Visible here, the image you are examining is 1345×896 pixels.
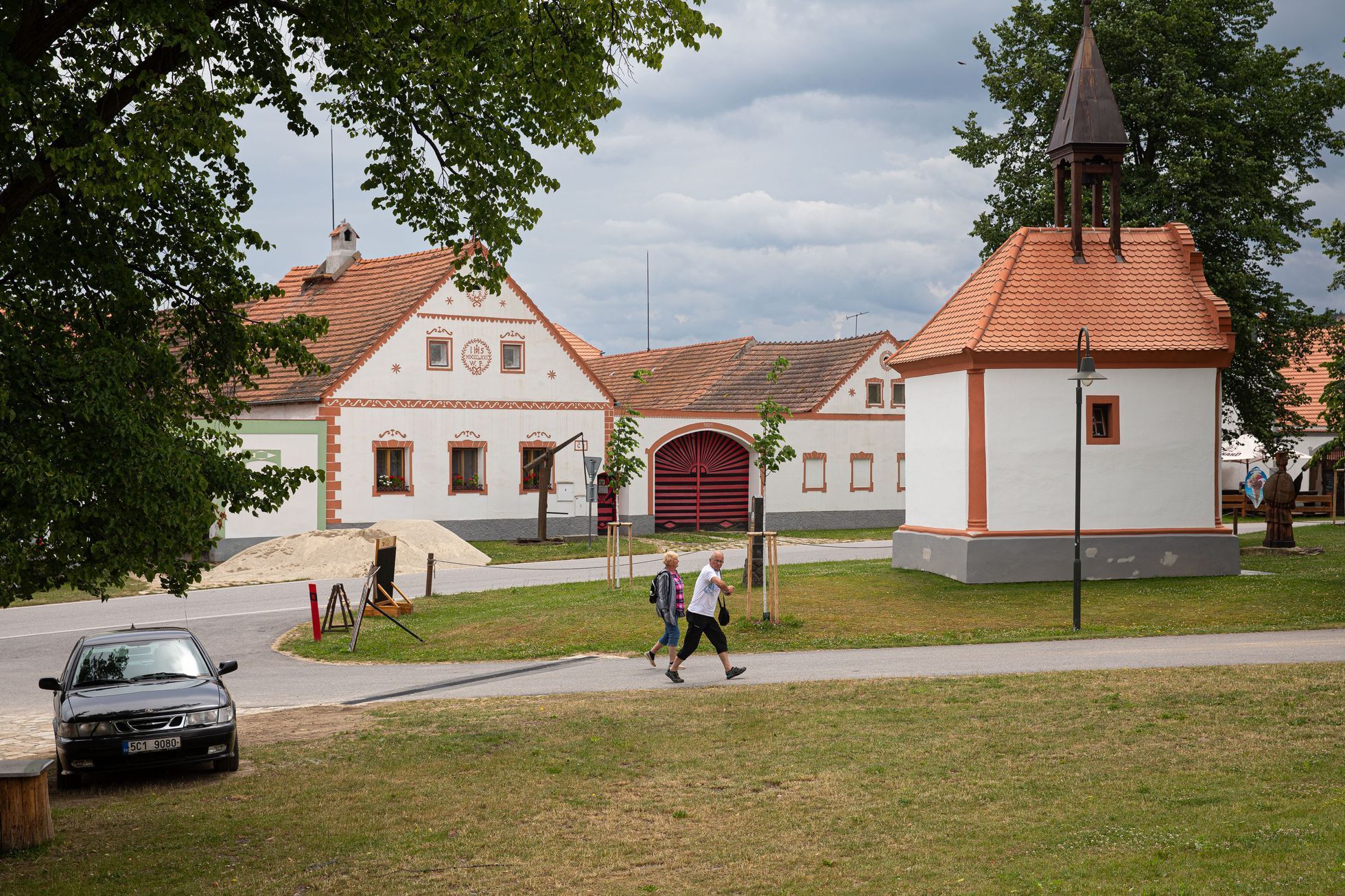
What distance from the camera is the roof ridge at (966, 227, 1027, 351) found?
26.2 metres

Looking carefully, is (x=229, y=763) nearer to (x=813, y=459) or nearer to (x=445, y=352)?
(x=445, y=352)

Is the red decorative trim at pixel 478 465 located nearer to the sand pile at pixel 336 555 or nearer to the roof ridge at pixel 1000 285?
the sand pile at pixel 336 555

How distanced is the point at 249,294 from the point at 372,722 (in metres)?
4.93

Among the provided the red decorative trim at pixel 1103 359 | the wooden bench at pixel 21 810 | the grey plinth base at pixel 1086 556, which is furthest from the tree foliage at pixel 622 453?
the wooden bench at pixel 21 810

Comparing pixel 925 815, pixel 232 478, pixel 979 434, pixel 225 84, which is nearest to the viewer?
pixel 925 815

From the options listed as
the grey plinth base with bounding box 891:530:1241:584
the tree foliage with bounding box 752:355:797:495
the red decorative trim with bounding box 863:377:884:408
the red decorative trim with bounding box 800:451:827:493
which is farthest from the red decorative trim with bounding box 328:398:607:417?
the grey plinth base with bounding box 891:530:1241:584

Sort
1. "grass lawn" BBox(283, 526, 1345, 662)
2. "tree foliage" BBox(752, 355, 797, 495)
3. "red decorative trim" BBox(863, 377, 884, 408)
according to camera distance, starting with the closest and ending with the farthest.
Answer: "grass lawn" BBox(283, 526, 1345, 662), "tree foliage" BBox(752, 355, 797, 495), "red decorative trim" BBox(863, 377, 884, 408)

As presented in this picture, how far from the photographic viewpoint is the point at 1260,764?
432 inches

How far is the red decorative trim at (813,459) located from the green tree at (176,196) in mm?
33086

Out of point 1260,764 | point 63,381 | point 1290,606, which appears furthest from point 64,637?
point 1290,606

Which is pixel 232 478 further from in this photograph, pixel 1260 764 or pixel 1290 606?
pixel 1290 606

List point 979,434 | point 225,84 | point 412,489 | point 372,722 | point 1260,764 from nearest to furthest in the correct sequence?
point 1260,764, point 225,84, point 372,722, point 979,434, point 412,489

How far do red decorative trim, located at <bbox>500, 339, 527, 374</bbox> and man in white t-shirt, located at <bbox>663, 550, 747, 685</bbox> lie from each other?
2443cm

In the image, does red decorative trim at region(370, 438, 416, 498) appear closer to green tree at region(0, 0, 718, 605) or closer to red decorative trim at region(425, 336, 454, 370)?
red decorative trim at region(425, 336, 454, 370)
